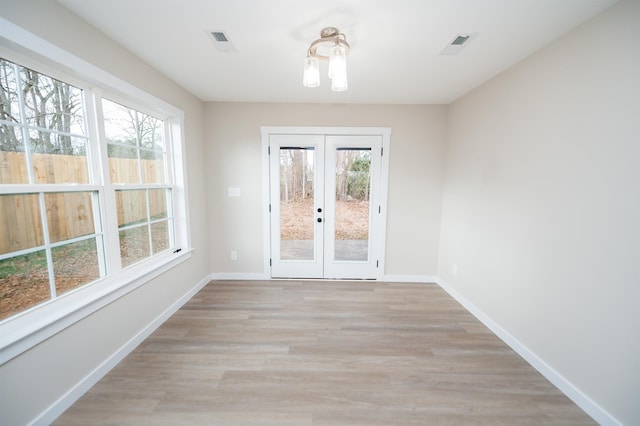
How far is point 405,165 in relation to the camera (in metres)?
3.13

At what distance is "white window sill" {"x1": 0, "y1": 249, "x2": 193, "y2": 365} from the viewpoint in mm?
1188

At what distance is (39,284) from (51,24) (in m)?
1.54

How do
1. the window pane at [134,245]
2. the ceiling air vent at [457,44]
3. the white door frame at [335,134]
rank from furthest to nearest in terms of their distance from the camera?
the white door frame at [335,134] → the window pane at [134,245] → the ceiling air vent at [457,44]

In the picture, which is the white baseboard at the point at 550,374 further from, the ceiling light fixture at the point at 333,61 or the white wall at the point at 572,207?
the ceiling light fixture at the point at 333,61

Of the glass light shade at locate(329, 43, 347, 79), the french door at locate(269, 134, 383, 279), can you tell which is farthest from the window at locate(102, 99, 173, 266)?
the glass light shade at locate(329, 43, 347, 79)

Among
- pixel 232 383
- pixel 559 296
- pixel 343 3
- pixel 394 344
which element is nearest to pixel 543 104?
pixel 559 296

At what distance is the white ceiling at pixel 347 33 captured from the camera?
138 centimetres

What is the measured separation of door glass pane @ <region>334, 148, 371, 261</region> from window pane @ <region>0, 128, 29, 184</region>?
269 centimetres

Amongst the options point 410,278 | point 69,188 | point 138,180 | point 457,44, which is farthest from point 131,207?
point 410,278

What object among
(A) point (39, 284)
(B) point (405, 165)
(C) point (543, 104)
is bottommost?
(A) point (39, 284)

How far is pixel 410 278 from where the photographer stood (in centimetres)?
331

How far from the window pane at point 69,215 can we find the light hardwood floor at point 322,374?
106cm

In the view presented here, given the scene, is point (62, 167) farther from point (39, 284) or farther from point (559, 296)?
point (559, 296)

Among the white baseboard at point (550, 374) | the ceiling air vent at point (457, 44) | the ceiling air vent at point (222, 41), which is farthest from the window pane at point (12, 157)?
the white baseboard at point (550, 374)
